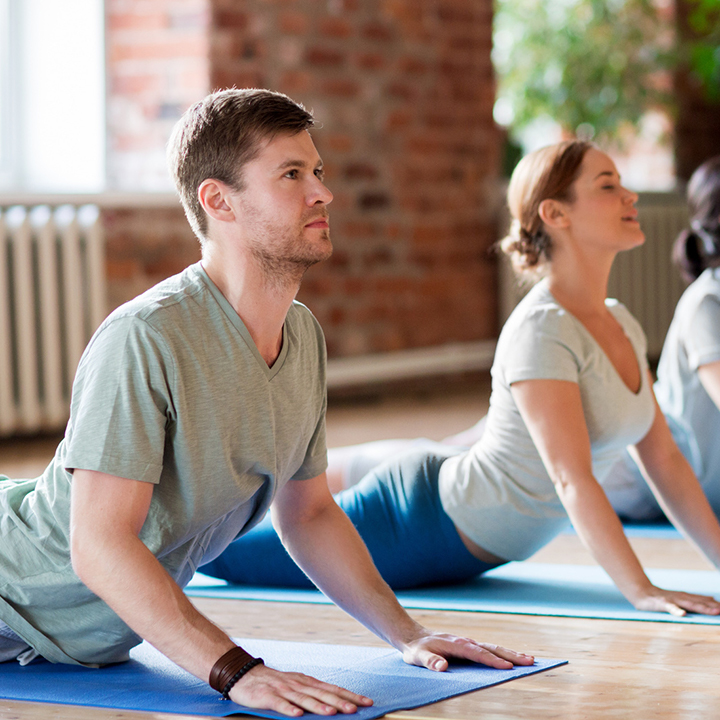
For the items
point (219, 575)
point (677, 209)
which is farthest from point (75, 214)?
point (677, 209)

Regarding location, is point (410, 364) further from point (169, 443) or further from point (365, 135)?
point (169, 443)

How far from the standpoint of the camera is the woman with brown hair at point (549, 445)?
194cm

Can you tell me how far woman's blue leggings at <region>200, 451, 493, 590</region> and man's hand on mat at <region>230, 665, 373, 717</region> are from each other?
776 mm

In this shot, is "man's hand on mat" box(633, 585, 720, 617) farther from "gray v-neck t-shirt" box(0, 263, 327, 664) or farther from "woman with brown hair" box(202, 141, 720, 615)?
"gray v-neck t-shirt" box(0, 263, 327, 664)

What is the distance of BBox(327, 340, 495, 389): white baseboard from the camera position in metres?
4.97

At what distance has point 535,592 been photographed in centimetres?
212

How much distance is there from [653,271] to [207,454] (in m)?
5.07

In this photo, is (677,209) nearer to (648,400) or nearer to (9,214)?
(9,214)

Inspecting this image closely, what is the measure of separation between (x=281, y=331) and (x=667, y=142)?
519 centimetres

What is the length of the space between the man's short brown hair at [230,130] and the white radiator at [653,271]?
4.73 m

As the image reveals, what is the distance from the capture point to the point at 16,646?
5.37 ft

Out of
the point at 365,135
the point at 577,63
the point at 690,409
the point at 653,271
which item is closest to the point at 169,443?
the point at 690,409

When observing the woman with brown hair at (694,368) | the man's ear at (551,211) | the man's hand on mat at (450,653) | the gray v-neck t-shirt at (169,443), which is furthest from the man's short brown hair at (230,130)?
the woman with brown hair at (694,368)

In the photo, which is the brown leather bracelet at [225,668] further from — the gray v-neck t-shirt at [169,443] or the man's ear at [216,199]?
the man's ear at [216,199]
